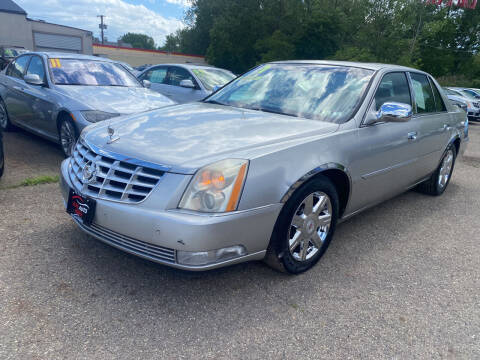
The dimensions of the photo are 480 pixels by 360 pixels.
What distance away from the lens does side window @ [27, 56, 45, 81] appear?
19.6 feet

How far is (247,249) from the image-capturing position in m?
2.46

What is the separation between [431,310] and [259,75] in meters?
2.63

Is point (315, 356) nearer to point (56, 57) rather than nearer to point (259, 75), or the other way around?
point (259, 75)

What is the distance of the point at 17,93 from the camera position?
6.38 metres

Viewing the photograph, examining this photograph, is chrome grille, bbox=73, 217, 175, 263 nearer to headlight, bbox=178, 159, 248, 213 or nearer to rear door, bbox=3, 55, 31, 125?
headlight, bbox=178, 159, 248, 213

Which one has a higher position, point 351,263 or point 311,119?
point 311,119

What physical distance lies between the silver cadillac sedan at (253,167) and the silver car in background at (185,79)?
434 cm

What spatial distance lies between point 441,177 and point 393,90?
189 centimetres

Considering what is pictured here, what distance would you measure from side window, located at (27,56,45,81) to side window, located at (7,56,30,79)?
0.23m

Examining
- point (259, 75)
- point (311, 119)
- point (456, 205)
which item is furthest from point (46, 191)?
point (456, 205)

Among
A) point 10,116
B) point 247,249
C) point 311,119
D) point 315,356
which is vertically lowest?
point 10,116

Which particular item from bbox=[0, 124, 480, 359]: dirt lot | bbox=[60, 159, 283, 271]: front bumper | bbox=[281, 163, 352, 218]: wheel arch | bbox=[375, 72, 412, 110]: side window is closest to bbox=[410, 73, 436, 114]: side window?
bbox=[375, 72, 412, 110]: side window

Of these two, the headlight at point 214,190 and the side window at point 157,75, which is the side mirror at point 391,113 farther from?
the side window at point 157,75

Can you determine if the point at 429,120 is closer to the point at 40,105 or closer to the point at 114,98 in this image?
the point at 114,98
